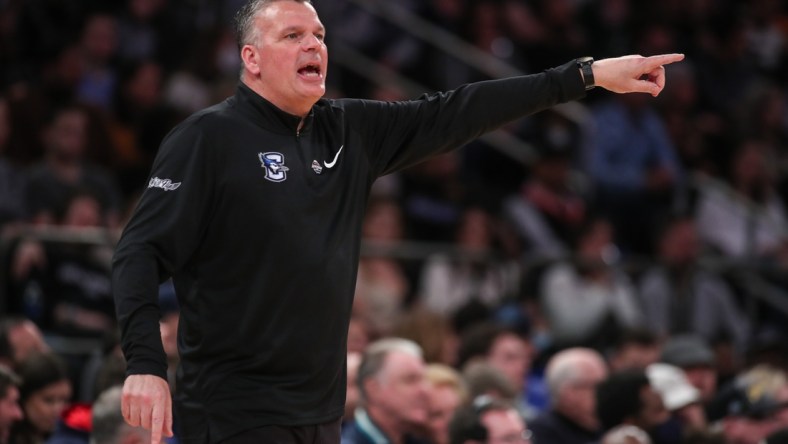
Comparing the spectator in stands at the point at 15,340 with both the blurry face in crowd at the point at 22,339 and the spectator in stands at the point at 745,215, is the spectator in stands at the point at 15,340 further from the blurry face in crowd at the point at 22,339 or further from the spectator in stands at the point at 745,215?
the spectator in stands at the point at 745,215

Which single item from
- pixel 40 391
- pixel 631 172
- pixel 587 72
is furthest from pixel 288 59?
pixel 631 172

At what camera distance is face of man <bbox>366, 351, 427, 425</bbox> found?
5.98 metres

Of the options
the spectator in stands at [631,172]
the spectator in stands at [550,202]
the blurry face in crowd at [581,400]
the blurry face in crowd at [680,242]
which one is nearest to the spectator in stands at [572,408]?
the blurry face in crowd at [581,400]

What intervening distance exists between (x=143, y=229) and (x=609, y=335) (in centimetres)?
620

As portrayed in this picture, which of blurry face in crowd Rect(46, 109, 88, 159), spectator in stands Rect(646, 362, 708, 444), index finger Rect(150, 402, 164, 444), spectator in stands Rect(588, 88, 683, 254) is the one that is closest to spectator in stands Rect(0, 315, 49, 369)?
blurry face in crowd Rect(46, 109, 88, 159)

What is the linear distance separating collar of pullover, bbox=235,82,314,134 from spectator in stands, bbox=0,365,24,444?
1.95 m

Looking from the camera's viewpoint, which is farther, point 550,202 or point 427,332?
point 550,202

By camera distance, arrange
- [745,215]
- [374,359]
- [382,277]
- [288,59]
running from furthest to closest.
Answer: [745,215], [382,277], [374,359], [288,59]

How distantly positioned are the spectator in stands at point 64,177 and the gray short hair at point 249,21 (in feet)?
14.4

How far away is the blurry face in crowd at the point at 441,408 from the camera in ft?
21.0

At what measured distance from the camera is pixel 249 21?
3828mm

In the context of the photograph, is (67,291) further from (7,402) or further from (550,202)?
(550,202)

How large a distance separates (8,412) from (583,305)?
4.98 meters

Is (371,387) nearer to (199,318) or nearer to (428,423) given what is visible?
(428,423)
